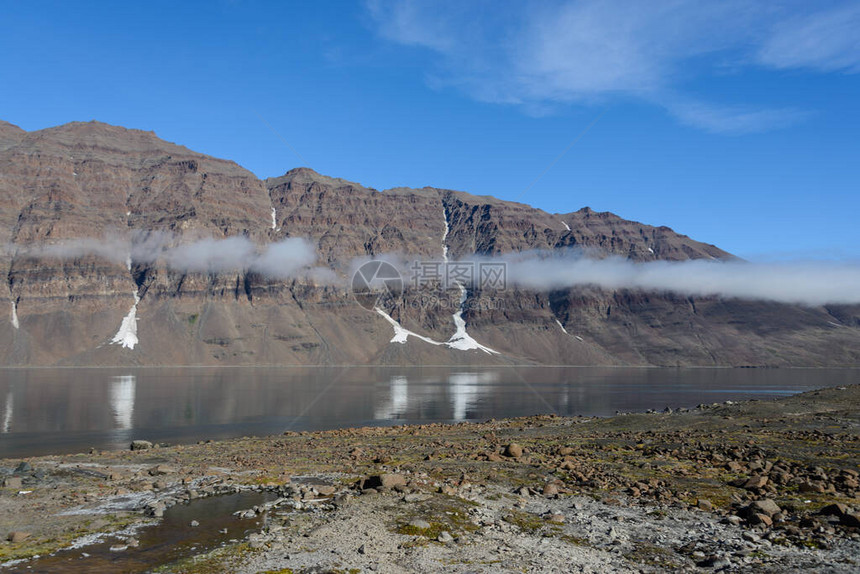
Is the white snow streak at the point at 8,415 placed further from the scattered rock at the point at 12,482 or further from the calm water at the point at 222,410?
the scattered rock at the point at 12,482

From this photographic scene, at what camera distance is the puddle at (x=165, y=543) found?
48.9ft

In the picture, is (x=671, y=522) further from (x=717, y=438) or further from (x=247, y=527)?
(x=717, y=438)

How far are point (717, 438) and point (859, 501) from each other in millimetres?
16687

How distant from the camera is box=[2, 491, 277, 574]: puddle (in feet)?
48.9

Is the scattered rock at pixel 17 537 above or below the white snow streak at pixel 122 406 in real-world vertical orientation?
above

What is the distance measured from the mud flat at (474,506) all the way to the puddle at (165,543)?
11cm

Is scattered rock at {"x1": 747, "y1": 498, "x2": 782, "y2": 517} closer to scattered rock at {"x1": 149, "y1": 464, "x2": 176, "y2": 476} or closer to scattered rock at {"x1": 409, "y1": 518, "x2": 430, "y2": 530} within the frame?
scattered rock at {"x1": 409, "y1": 518, "x2": 430, "y2": 530}

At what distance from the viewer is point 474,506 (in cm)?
1944

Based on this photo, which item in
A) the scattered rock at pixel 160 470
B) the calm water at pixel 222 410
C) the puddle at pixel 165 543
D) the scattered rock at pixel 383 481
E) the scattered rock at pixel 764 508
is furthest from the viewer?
the calm water at pixel 222 410

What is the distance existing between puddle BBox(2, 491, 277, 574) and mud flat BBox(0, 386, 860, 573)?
0.35 ft

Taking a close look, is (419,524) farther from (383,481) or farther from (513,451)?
(513,451)

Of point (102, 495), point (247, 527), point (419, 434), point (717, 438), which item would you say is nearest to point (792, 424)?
point (717, 438)

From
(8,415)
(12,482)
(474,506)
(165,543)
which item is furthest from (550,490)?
Result: (8,415)

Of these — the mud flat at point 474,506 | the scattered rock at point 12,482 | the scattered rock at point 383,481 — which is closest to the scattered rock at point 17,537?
the mud flat at point 474,506
